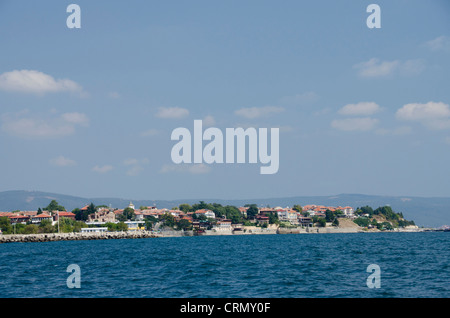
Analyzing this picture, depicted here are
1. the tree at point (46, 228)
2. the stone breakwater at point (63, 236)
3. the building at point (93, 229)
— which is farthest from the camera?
the building at point (93, 229)

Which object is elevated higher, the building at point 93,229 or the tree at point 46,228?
the tree at point 46,228

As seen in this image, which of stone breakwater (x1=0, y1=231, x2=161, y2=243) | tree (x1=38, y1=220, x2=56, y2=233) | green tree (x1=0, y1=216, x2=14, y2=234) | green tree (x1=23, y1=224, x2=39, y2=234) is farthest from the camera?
tree (x1=38, y1=220, x2=56, y2=233)

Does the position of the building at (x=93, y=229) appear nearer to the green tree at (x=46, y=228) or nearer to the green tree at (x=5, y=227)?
the green tree at (x=46, y=228)

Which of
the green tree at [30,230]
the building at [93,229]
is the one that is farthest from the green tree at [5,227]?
the building at [93,229]

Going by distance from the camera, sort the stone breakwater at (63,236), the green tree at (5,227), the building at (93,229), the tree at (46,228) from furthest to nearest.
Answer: the building at (93,229) < the tree at (46,228) < the green tree at (5,227) < the stone breakwater at (63,236)

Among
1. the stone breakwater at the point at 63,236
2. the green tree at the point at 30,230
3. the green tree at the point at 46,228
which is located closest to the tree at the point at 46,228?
the green tree at the point at 46,228

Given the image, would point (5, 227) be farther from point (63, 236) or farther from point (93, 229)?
point (93, 229)

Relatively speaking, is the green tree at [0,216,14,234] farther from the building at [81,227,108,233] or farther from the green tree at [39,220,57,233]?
the building at [81,227,108,233]

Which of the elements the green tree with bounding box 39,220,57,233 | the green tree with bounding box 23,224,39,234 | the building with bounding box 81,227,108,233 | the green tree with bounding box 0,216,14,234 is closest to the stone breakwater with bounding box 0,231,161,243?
the green tree with bounding box 23,224,39,234

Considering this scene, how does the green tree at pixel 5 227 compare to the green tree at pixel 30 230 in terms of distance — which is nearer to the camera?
the green tree at pixel 30 230
